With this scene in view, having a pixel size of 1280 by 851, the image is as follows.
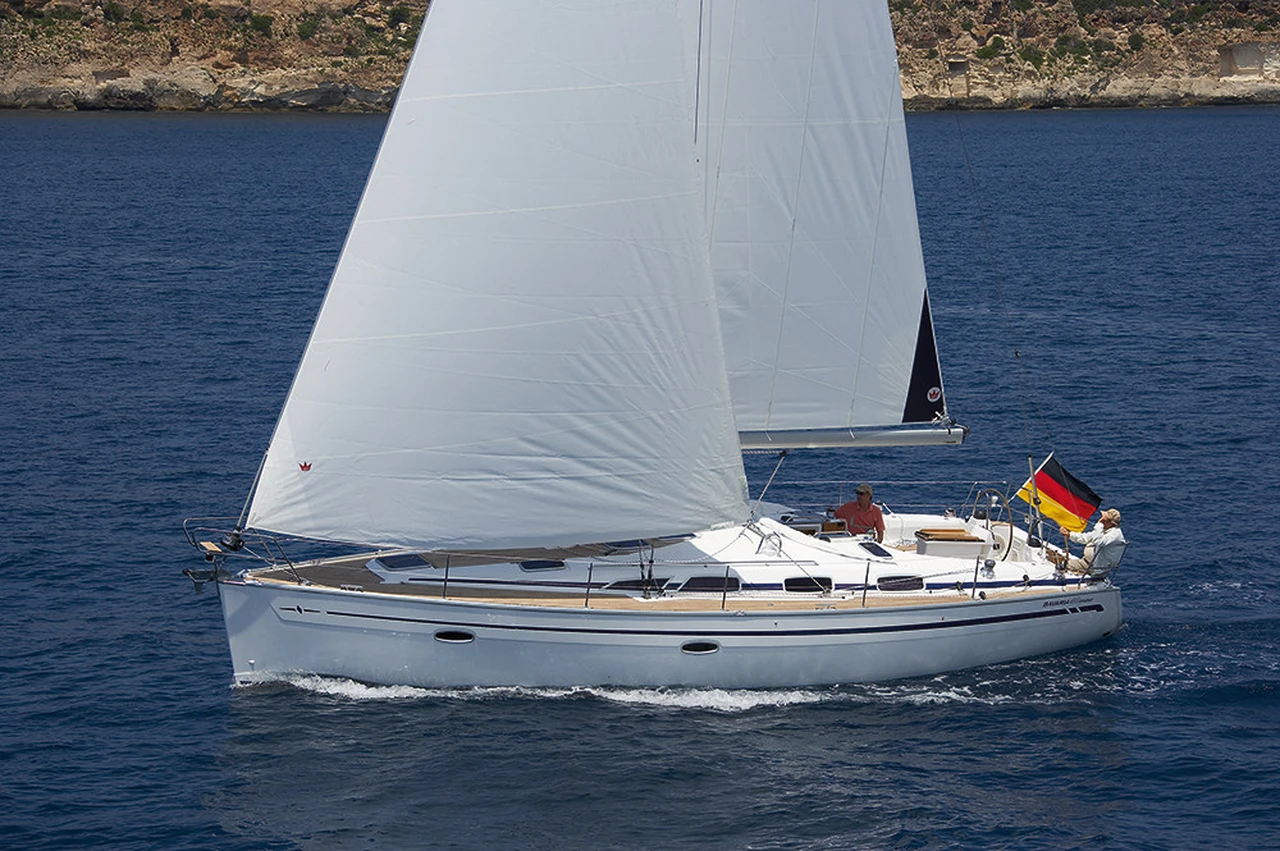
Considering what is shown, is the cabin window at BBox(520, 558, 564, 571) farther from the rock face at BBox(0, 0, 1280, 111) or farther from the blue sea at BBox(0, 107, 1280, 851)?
the rock face at BBox(0, 0, 1280, 111)

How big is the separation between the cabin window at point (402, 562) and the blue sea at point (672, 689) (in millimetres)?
2242

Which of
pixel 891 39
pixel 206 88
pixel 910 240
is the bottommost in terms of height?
pixel 206 88

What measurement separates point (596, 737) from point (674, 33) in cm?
1160

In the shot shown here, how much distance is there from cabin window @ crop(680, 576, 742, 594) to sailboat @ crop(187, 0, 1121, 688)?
12 centimetres

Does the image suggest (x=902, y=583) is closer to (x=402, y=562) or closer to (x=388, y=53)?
(x=402, y=562)

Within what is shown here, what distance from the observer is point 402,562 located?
28.6 m

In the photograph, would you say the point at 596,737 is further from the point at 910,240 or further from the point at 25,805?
the point at 910,240

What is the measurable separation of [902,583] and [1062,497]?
3.97 m

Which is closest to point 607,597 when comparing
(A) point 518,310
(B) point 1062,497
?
(A) point 518,310

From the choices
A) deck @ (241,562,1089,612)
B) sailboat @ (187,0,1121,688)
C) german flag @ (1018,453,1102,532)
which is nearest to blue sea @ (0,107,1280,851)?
sailboat @ (187,0,1121,688)

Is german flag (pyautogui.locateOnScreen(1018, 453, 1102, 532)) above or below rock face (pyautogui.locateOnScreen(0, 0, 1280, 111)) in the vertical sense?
above

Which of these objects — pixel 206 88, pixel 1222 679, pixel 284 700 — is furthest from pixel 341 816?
pixel 206 88

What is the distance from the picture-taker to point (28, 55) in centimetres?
14412

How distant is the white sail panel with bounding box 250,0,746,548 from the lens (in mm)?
25578
